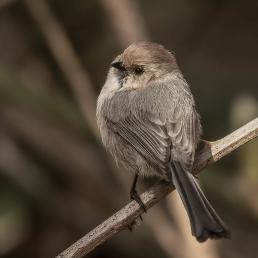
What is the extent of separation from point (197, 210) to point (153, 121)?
2.58ft

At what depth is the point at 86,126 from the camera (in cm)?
616

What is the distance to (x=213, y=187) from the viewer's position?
5.96 m

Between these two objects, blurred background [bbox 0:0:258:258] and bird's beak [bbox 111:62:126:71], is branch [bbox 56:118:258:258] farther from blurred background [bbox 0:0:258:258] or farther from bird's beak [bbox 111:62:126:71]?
blurred background [bbox 0:0:258:258]

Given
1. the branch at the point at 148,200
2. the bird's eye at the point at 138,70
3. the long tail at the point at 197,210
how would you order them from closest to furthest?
A: 1. the long tail at the point at 197,210
2. the branch at the point at 148,200
3. the bird's eye at the point at 138,70

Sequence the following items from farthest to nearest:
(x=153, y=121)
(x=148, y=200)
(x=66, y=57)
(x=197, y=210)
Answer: (x=66, y=57), (x=153, y=121), (x=148, y=200), (x=197, y=210)

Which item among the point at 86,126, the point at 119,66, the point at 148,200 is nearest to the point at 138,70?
the point at 119,66

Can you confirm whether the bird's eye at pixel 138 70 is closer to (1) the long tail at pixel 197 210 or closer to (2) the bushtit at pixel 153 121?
(2) the bushtit at pixel 153 121

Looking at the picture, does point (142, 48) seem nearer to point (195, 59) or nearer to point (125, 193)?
point (125, 193)

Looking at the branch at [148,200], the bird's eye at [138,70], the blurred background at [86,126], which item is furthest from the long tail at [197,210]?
the blurred background at [86,126]

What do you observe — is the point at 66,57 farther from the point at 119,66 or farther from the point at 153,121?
the point at 153,121

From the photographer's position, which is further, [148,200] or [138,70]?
[138,70]

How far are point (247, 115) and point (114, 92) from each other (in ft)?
3.90

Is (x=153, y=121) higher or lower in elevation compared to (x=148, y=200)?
higher

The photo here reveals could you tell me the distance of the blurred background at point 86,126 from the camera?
19.5 feet
